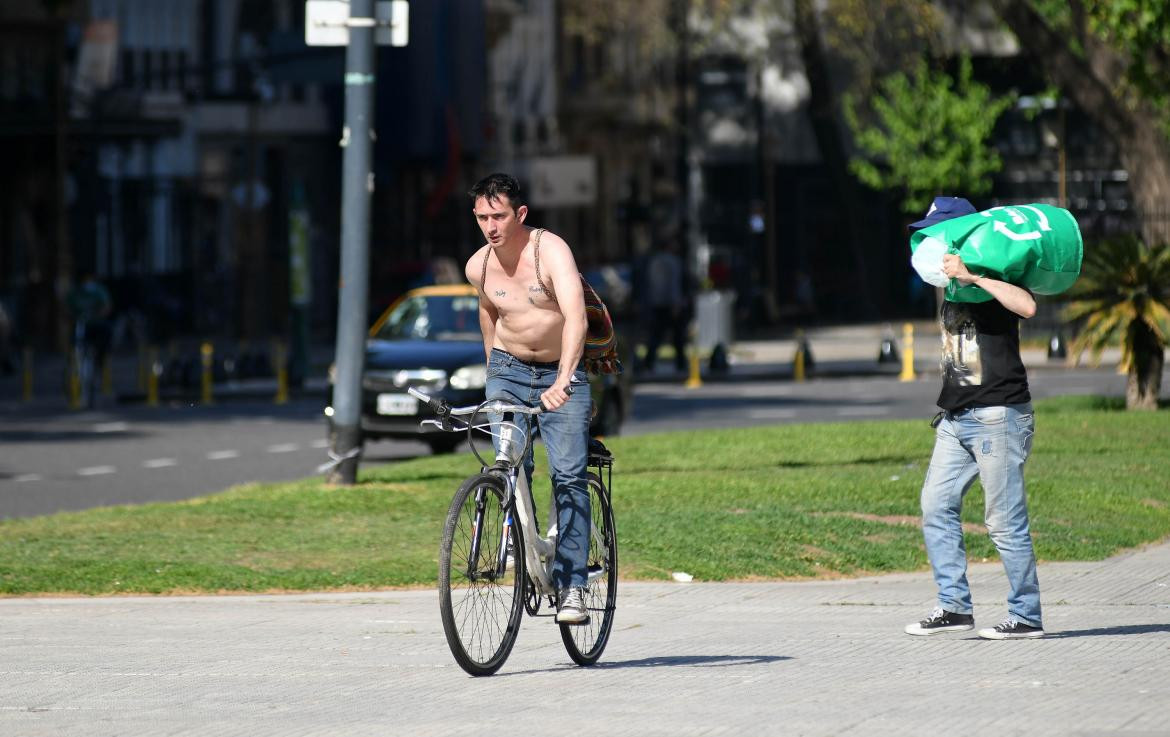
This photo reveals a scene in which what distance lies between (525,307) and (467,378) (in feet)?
38.4

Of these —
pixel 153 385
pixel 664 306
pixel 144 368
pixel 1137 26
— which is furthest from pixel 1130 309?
pixel 144 368

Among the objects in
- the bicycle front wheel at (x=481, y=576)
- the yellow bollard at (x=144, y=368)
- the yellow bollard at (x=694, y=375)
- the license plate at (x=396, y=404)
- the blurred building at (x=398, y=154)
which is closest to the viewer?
the bicycle front wheel at (x=481, y=576)

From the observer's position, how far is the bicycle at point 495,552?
820cm

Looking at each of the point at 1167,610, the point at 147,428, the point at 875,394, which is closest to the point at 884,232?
the point at 875,394

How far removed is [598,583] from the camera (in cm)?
891

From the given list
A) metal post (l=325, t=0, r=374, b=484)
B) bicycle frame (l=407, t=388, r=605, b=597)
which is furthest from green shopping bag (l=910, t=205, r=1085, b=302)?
metal post (l=325, t=0, r=374, b=484)

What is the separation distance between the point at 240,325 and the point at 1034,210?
131ft

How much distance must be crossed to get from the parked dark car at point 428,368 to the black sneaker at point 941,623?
9.88 m

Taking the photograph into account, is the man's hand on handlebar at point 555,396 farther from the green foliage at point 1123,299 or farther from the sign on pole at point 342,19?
the green foliage at point 1123,299

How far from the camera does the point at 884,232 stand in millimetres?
58969

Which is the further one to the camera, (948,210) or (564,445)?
(948,210)

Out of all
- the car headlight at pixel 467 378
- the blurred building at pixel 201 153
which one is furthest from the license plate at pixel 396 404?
the blurred building at pixel 201 153

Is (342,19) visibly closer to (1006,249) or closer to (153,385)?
(1006,249)

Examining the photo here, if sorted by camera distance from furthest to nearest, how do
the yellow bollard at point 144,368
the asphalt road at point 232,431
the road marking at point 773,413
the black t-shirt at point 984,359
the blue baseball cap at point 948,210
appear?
the yellow bollard at point 144,368 → the road marking at point 773,413 → the asphalt road at point 232,431 → the blue baseball cap at point 948,210 → the black t-shirt at point 984,359
